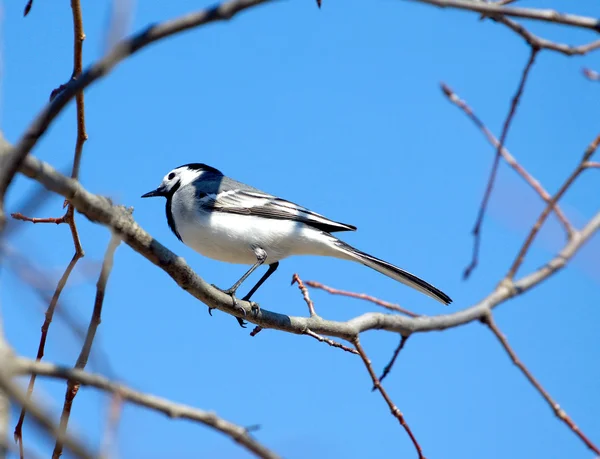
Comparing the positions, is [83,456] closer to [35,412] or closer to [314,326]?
[35,412]

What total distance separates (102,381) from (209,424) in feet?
0.90

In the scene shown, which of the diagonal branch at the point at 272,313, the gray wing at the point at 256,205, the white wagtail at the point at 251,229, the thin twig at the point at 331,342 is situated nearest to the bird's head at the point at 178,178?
the gray wing at the point at 256,205

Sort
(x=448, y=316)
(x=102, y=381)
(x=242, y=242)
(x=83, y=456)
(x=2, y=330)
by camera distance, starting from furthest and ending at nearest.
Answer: (x=242, y=242), (x=448, y=316), (x=2, y=330), (x=102, y=381), (x=83, y=456)

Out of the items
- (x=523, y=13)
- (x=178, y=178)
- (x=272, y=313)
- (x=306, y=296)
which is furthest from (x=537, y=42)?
(x=178, y=178)

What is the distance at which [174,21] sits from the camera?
6.20 ft

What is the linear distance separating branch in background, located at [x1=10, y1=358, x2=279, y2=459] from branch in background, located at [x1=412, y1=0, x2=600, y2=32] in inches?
48.1

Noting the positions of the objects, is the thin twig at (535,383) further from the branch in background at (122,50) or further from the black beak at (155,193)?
the black beak at (155,193)

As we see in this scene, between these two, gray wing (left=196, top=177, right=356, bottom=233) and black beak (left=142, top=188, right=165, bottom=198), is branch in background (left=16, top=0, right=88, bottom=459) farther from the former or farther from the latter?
black beak (left=142, top=188, right=165, bottom=198)

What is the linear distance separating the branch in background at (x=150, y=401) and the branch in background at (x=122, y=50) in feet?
1.73

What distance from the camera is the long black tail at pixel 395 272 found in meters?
5.00

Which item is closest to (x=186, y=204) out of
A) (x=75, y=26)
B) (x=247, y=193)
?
(x=247, y=193)

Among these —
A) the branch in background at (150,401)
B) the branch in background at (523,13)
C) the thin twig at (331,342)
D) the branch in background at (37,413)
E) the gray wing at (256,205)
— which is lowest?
the branch in background at (37,413)

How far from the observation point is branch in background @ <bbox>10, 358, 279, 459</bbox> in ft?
5.27

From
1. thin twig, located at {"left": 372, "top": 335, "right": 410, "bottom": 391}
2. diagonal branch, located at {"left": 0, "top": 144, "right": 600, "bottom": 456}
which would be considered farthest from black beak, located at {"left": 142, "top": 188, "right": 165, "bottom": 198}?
thin twig, located at {"left": 372, "top": 335, "right": 410, "bottom": 391}
